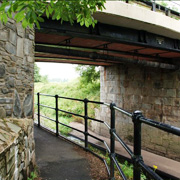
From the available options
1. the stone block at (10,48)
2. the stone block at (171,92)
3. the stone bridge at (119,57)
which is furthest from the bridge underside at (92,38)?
the stone block at (171,92)

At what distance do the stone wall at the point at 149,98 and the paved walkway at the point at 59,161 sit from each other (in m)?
5.25

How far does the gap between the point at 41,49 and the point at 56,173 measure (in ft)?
11.0

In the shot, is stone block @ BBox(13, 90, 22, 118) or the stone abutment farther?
stone block @ BBox(13, 90, 22, 118)

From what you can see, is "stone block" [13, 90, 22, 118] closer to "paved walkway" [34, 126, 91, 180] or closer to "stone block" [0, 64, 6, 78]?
"stone block" [0, 64, 6, 78]

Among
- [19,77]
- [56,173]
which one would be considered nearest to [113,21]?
[19,77]

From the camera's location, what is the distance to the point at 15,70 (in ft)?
8.55

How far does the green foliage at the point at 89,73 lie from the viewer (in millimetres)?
15000

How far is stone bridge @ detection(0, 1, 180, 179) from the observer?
261 centimetres

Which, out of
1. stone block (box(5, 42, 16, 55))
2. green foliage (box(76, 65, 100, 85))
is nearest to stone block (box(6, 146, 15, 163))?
stone block (box(5, 42, 16, 55))

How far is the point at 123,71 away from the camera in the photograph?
10031 mm

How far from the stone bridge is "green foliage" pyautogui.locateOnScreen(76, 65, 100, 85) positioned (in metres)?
3.67

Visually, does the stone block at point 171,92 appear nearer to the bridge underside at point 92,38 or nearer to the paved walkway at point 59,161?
the bridge underside at point 92,38

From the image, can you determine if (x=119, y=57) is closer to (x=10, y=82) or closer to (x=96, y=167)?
(x=96, y=167)

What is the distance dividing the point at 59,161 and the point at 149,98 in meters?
6.35
